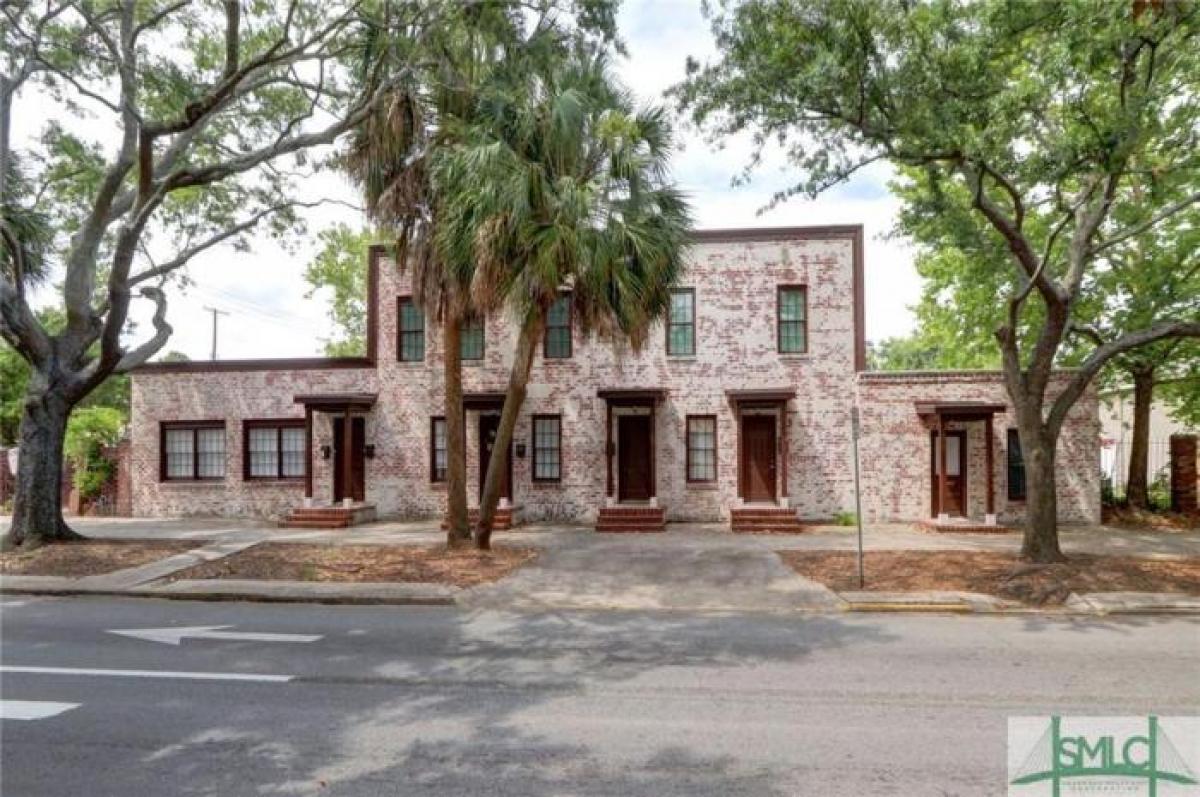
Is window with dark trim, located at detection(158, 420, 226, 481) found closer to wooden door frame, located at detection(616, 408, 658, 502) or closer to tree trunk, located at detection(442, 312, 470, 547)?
tree trunk, located at detection(442, 312, 470, 547)

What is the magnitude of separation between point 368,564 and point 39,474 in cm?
730

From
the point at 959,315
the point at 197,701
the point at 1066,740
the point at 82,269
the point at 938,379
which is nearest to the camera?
the point at 1066,740

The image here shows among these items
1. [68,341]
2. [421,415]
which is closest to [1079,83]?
[421,415]

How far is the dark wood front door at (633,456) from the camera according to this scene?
746 inches

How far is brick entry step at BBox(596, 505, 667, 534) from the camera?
1727 cm

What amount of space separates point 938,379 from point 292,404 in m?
17.0

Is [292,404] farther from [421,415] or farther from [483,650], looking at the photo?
[483,650]

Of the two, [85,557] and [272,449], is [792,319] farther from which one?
[85,557]

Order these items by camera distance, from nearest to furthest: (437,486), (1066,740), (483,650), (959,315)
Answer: (1066,740), (483,650), (437,486), (959,315)

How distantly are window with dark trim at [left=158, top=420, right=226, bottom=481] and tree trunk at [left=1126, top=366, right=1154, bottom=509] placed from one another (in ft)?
79.6

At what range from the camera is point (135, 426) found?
20484 mm

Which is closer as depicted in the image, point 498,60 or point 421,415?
point 498,60

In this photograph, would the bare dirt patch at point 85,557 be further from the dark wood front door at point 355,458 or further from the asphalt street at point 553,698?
the dark wood front door at point 355,458

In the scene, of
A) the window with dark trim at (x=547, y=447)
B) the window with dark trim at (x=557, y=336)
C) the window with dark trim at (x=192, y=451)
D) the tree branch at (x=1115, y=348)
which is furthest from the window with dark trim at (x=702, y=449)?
the window with dark trim at (x=192, y=451)
